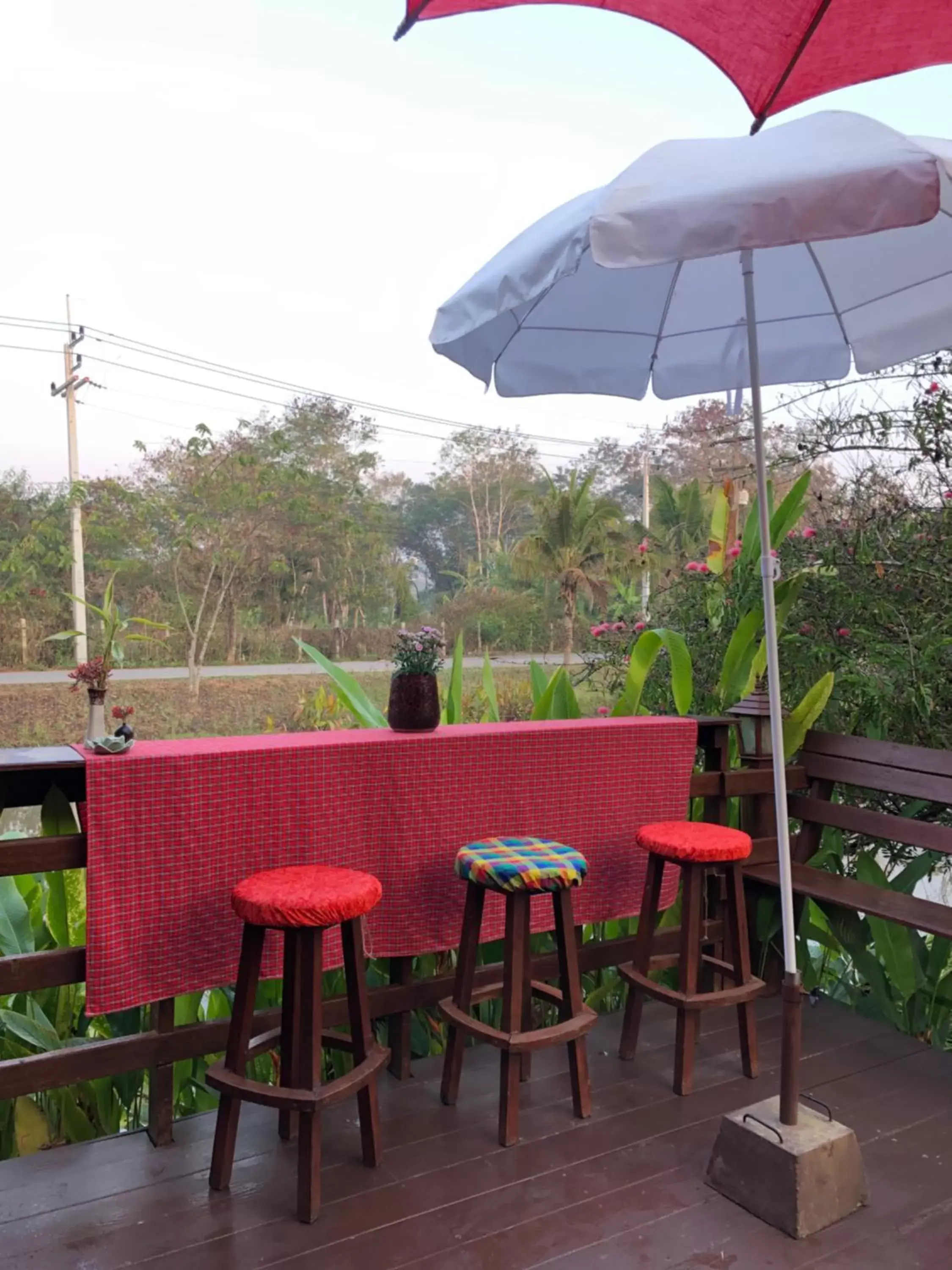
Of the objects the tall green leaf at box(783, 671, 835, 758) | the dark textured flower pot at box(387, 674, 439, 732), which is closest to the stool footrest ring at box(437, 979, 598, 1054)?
the dark textured flower pot at box(387, 674, 439, 732)

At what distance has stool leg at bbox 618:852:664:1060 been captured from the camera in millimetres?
2322

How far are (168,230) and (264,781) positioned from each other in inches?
339

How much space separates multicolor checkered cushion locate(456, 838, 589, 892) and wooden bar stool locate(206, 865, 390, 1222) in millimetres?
244

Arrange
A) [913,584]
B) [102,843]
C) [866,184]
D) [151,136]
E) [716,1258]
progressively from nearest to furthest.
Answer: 1. [866,184]
2. [716,1258]
3. [102,843]
4. [913,584]
5. [151,136]

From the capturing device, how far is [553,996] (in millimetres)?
2178

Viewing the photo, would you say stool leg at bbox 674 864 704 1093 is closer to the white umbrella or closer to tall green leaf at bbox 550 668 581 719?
the white umbrella

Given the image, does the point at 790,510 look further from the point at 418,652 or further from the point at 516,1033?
the point at 516,1033

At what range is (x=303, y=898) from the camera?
5.51 feet

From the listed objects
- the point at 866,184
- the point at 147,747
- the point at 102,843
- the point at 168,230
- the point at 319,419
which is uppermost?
the point at 168,230

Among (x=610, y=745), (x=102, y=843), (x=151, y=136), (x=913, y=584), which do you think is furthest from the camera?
(x=151, y=136)

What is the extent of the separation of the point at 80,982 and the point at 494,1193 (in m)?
0.93

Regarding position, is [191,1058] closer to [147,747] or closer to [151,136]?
[147,747]

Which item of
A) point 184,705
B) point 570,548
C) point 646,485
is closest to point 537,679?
point 184,705

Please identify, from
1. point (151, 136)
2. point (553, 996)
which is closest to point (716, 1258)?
point (553, 996)
